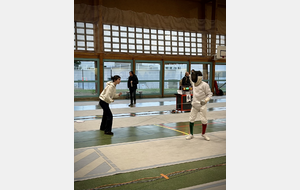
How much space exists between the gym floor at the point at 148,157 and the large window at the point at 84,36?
26.2ft

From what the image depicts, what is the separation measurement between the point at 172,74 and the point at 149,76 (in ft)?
6.16

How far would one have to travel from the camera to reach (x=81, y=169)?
4426 mm

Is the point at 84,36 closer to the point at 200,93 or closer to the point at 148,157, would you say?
the point at 200,93

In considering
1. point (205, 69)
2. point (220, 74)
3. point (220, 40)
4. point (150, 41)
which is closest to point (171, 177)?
point (150, 41)

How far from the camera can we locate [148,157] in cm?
507

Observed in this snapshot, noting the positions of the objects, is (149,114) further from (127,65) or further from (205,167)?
(127,65)

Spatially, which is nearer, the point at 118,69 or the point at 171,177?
the point at 171,177

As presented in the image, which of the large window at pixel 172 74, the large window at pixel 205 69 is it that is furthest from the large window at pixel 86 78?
the large window at pixel 205 69

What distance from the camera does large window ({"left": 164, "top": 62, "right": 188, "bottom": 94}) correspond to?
18328 millimetres

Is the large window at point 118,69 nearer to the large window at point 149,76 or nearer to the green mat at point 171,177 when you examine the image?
the large window at point 149,76

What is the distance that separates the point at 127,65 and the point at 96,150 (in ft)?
38.7

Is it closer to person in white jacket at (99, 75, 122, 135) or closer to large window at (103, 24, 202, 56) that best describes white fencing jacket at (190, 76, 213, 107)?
person in white jacket at (99, 75, 122, 135)

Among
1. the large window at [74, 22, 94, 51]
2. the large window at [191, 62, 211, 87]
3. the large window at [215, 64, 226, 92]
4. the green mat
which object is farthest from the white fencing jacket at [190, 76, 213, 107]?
the large window at [215, 64, 226, 92]

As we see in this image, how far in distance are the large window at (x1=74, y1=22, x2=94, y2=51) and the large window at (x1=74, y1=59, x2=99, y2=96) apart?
0.86 m
